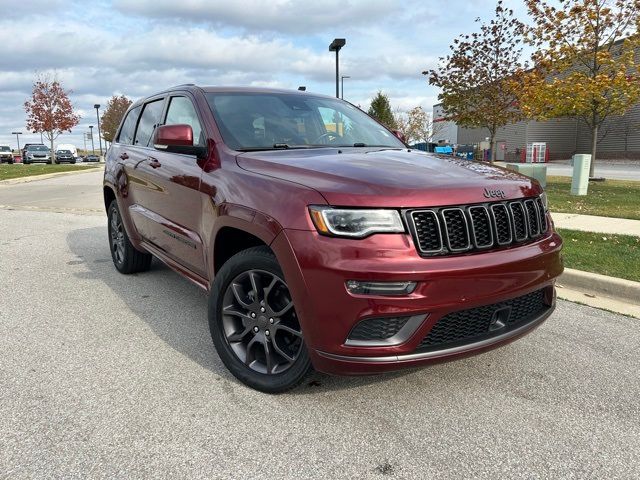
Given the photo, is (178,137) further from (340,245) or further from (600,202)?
(600,202)

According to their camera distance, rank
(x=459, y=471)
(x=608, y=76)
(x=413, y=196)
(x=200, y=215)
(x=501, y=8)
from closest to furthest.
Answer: (x=459, y=471)
(x=413, y=196)
(x=200, y=215)
(x=608, y=76)
(x=501, y=8)

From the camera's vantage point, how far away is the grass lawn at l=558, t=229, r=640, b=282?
5.18 m

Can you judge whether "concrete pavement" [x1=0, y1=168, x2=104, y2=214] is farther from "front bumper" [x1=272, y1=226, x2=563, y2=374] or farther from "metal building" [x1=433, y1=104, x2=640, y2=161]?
"metal building" [x1=433, y1=104, x2=640, y2=161]

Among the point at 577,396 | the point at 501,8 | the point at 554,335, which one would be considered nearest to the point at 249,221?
the point at 577,396

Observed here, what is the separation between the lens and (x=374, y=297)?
7.77 ft

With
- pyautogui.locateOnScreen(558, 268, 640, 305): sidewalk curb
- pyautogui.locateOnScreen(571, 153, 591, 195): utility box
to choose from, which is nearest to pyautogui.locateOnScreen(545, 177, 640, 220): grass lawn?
pyautogui.locateOnScreen(571, 153, 591, 195): utility box

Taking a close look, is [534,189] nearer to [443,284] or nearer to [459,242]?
[459,242]

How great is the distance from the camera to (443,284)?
7.89 feet

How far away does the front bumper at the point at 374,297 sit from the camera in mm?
2371

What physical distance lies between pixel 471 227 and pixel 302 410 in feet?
4.27

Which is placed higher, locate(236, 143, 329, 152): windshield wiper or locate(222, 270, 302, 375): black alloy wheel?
locate(236, 143, 329, 152): windshield wiper

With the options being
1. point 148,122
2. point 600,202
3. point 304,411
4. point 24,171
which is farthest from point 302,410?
point 24,171

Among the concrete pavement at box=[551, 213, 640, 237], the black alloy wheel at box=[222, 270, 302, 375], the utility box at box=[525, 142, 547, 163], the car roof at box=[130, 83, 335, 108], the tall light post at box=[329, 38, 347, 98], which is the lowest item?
the concrete pavement at box=[551, 213, 640, 237]

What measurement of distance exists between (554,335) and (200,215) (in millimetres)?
2703
